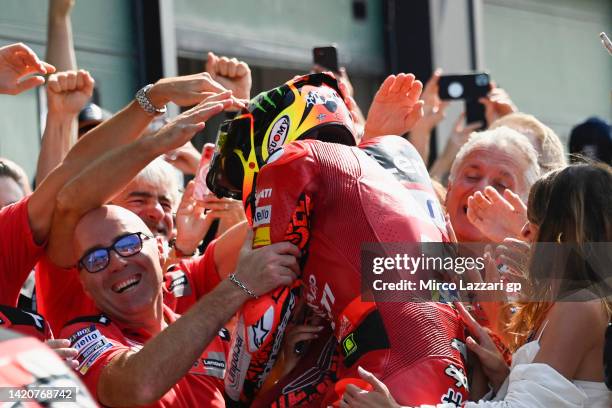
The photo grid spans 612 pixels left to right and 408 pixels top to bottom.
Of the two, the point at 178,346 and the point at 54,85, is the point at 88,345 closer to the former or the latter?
the point at 178,346

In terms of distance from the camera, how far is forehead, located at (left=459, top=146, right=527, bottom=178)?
181 inches

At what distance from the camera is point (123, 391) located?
3225 millimetres

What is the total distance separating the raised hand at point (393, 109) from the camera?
3.98m

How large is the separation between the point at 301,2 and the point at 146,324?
5960mm

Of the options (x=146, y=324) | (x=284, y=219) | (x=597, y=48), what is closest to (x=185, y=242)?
(x=146, y=324)

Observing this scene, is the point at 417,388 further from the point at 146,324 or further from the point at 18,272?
the point at 18,272

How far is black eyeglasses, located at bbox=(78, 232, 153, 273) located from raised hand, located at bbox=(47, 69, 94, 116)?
974 mm

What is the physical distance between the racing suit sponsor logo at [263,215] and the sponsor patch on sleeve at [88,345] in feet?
2.30

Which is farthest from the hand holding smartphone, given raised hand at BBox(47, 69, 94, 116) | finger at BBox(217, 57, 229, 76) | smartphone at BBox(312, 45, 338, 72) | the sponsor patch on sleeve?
the sponsor patch on sleeve

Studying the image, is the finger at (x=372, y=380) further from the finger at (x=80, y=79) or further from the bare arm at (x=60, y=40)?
the bare arm at (x=60, y=40)

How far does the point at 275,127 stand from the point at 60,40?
2942 mm

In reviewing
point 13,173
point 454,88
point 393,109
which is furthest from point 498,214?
point 454,88

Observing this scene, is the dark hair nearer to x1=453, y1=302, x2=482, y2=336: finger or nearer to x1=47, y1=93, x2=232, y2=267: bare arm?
x1=47, y1=93, x2=232, y2=267: bare arm

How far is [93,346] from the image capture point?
11.3 feet
